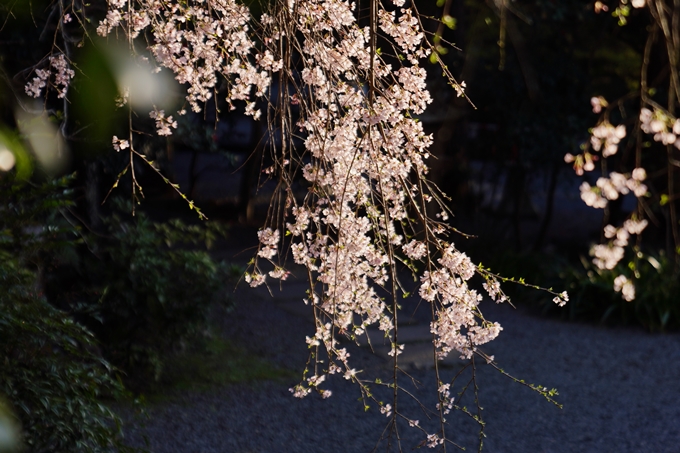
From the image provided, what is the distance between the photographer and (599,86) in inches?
360

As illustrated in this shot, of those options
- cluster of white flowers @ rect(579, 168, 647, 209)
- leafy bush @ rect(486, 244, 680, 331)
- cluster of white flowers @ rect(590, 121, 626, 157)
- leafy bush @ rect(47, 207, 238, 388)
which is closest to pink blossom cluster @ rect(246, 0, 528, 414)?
cluster of white flowers @ rect(579, 168, 647, 209)

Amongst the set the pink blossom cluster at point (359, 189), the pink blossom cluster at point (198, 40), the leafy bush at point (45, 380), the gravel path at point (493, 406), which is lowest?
the gravel path at point (493, 406)

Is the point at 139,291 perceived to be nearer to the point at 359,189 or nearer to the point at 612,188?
the point at 359,189

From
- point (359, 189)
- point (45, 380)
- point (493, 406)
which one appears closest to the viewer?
point (359, 189)

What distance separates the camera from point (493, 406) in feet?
16.2

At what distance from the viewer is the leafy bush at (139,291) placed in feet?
15.3

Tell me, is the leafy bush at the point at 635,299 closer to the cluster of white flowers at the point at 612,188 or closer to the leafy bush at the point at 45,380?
the cluster of white flowers at the point at 612,188

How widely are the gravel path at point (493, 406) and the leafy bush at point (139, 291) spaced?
0.43 m

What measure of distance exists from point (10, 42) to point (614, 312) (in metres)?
5.53

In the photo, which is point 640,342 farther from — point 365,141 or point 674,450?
point 365,141

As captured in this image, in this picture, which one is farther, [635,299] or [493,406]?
[635,299]

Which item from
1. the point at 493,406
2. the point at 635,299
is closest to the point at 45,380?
the point at 493,406

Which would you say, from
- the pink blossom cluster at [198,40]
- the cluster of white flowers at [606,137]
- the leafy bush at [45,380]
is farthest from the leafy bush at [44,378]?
the cluster of white flowers at [606,137]

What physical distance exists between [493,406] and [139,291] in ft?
7.84
